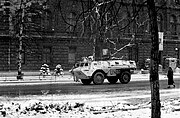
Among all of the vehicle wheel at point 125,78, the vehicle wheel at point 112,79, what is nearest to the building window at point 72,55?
the vehicle wheel at point 112,79

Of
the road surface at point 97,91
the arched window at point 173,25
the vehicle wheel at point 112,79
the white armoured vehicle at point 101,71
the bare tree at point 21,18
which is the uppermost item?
the arched window at point 173,25

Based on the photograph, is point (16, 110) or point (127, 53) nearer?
point (16, 110)

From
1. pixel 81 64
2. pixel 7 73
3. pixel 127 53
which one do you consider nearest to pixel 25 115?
pixel 81 64

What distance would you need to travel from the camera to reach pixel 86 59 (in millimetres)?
32062

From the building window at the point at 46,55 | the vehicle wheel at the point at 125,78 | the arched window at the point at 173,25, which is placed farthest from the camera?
the arched window at the point at 173,25

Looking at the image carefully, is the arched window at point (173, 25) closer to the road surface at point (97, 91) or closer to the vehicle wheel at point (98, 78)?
the vehicle wheel at point (98, 78)

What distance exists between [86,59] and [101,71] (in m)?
6.76

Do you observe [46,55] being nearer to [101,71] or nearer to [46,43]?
[46,43]

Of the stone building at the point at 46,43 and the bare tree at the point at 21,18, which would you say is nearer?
the bare tree at the point at 21,18

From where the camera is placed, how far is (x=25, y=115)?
9.95 metres

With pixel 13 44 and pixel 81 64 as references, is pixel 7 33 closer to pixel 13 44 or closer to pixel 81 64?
pixel 13 44

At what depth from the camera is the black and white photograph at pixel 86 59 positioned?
812cm

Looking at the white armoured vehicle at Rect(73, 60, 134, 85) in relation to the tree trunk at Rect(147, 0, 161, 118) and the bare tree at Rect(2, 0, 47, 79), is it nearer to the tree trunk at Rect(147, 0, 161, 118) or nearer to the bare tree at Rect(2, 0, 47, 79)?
the bare tree at Rect(2, 0, 47, 79)

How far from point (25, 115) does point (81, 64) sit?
16.2 m
